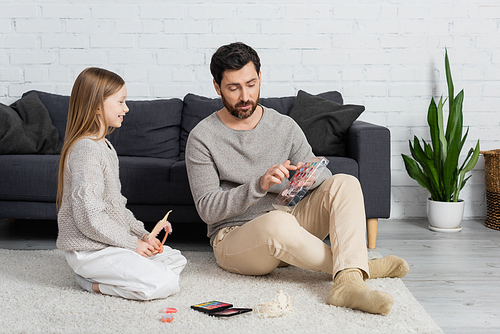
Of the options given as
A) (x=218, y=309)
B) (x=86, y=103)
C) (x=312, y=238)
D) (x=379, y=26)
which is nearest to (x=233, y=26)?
(x=379, y=26)

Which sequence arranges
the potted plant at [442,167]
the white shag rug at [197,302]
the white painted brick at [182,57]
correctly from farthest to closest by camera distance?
the white painted brick at [182,57], the potted plant at [442,167], the white shag rug at [197,302]

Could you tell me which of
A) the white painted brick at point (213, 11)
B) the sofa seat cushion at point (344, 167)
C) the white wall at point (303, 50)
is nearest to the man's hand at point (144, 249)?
the sofa seat cushion at point (344, 167)

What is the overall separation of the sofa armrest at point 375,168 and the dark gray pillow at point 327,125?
0.71ft

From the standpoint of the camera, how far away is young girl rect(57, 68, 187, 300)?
153cm

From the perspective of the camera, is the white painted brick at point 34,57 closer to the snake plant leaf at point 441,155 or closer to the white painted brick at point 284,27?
the white painted brick at point 284,27

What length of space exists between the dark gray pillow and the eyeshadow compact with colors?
1221 mm

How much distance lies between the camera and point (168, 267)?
1.64 meters

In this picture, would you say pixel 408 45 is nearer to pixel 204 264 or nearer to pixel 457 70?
pixel 457 70

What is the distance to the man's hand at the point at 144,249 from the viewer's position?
161cm

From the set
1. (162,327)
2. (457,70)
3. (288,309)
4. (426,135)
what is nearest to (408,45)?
(457,70)

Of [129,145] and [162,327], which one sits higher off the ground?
[129,145]

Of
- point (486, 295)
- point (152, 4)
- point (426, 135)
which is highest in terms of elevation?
point (152, 4)

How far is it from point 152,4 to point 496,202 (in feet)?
7.89

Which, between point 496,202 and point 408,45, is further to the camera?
point 408,45
